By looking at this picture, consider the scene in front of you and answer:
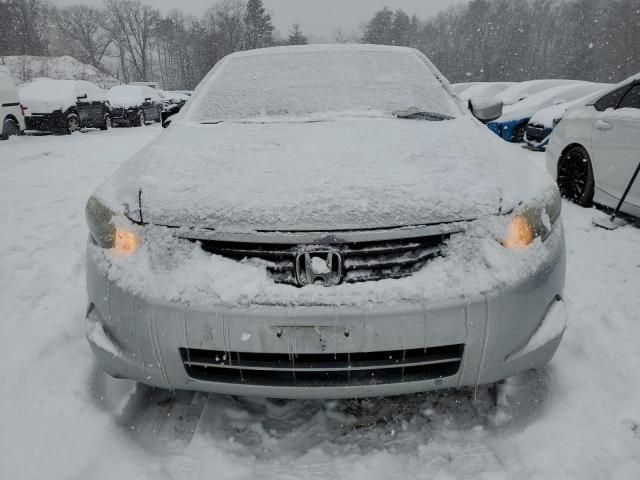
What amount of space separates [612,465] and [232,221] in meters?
1.57

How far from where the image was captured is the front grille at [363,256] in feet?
5.02

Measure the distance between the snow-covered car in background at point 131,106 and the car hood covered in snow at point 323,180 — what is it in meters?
17.5

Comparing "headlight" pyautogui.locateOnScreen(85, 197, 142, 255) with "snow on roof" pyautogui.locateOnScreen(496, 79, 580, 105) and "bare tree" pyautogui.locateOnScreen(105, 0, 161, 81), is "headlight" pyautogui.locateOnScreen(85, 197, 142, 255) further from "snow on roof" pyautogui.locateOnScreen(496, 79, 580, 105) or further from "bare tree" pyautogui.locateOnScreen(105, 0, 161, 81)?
"bare tree" pyautogui.locateOnScreen(105, 0, 161, 81)

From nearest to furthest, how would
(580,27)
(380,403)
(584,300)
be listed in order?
(380,403)
(584,300)
(580,27)

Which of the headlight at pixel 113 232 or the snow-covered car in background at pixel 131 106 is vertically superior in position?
the headlight at pixel 113 232

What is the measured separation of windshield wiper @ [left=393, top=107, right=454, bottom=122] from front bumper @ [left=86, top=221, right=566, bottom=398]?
1154 millimetres

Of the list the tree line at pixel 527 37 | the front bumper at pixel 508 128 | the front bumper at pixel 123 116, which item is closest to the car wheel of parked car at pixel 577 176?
the front bumper at pixel 508 128

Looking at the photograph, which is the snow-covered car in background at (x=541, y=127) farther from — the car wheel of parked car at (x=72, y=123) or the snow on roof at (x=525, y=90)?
the car wheel of parked car at (x=72, y=123)

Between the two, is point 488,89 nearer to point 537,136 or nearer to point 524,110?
point 524,110

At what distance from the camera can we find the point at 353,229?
1.53 m

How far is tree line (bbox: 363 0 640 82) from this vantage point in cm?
3953

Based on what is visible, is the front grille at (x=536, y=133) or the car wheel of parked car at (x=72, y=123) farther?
the car wheel of parked car at (x=72, y=123)

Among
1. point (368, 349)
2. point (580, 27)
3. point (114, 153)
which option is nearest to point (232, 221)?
point (368, 349)

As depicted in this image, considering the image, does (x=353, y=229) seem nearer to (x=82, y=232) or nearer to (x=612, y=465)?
(x=612, y=465)
